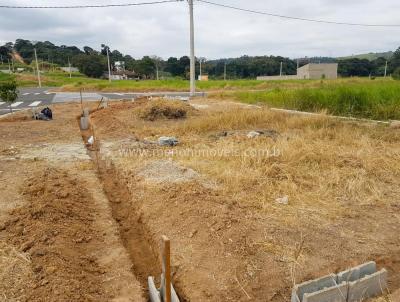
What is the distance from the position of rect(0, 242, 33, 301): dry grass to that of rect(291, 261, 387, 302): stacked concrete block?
2181 millimetres

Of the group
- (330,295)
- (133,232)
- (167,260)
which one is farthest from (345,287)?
(133,232)

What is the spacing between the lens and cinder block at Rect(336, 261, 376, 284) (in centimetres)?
279

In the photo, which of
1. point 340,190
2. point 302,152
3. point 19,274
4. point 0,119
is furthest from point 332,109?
point 0,119

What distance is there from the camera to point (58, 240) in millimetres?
3395

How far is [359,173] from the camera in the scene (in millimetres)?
5238

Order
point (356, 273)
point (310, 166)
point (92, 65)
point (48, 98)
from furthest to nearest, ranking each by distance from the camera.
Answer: point (92, 65) → point (48, 98) → point (310, 166) → point (356, 273)

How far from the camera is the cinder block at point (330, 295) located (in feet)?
8.15

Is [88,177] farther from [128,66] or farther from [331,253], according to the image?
[128,66]

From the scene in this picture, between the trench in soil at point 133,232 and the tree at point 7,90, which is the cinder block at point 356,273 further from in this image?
the tree at point 7,90

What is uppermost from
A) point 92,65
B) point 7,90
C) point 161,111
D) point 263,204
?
point 92,65

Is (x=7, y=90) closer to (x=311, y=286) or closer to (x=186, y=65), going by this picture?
(x=311, y=286)

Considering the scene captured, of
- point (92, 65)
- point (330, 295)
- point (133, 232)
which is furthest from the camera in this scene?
point (92, 65)

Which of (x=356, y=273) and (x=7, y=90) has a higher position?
(x=7, y=90)

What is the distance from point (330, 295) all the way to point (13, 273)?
2.62m
